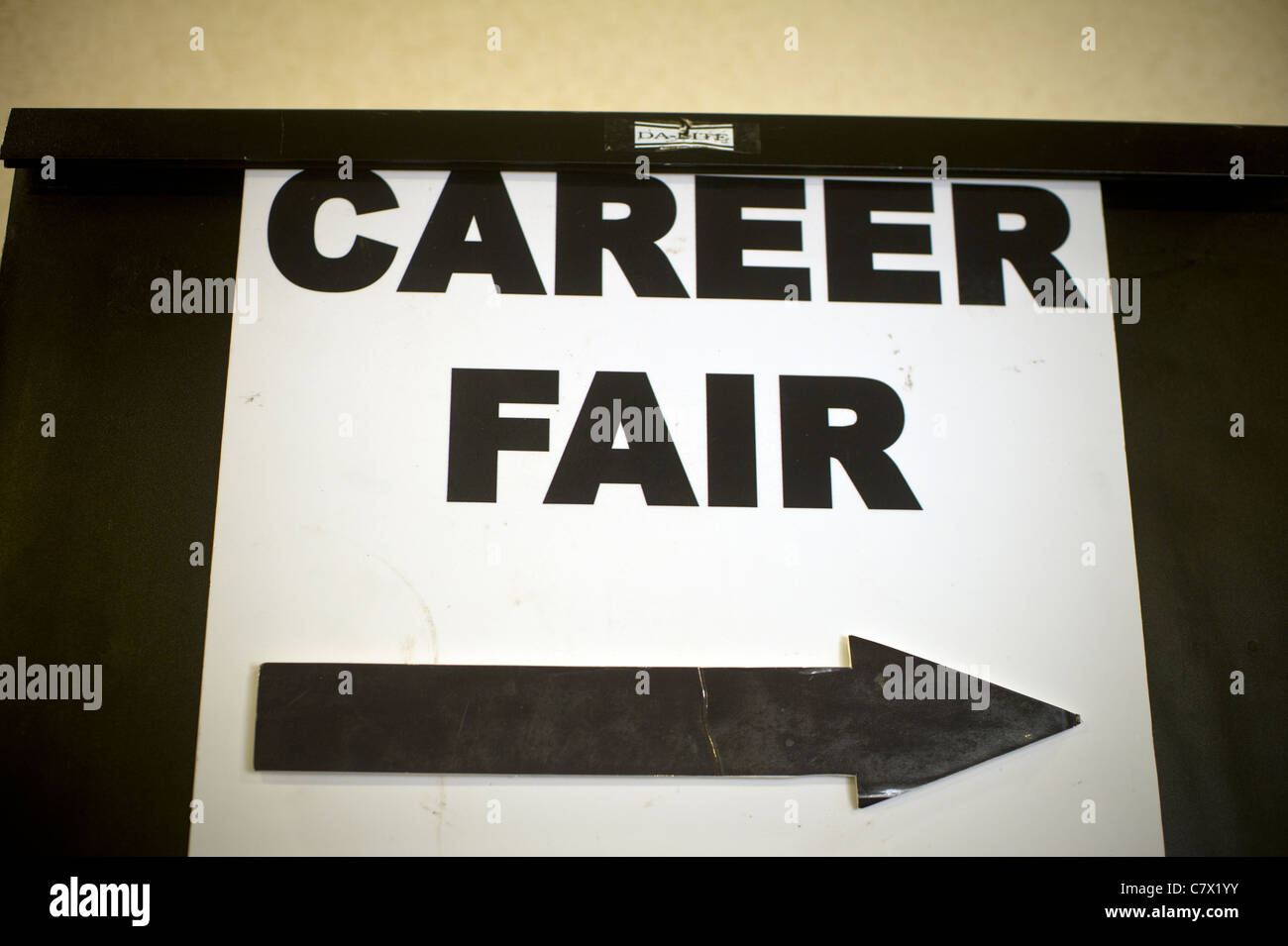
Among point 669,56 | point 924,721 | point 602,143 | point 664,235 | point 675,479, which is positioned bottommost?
point 924,721

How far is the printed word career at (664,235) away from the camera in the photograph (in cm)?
140

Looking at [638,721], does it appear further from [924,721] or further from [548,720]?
[924,721]

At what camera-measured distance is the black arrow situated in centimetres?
121

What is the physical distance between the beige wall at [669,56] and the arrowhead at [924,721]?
1.07 m

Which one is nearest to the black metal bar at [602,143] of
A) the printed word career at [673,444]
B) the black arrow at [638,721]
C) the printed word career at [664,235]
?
the printed word career at [664,235]

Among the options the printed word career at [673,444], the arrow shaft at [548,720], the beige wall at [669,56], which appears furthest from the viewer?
the beige wall at [669,56]

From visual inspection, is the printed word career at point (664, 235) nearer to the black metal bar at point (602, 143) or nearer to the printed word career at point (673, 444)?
the black metal bar at point (602, 143)

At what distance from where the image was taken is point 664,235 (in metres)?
1.43

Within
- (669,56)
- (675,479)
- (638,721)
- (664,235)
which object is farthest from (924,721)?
(669,56)

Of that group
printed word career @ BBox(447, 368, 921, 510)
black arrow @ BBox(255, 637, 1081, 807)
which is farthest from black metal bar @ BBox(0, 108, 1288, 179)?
black arrow @ BBox(255, 637, 1081, 807)

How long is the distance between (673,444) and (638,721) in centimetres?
46

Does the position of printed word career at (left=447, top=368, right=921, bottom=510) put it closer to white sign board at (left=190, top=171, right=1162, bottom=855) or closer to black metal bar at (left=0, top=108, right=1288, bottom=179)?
white sign board at (left=190, top=171, right=1162, bottom=855)
